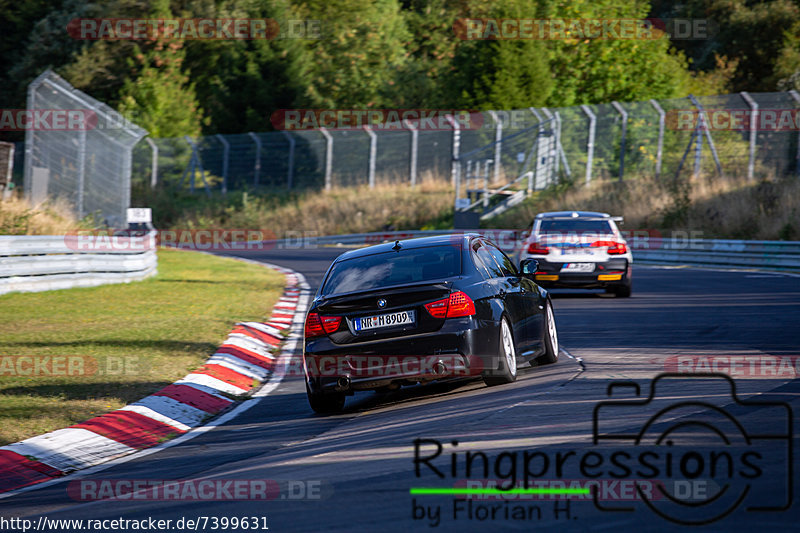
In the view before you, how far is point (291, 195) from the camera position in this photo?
53.6m

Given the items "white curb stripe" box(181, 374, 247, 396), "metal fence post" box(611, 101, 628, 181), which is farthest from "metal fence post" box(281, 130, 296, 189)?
"white curb stripe" box(181, 374, 247, 396)

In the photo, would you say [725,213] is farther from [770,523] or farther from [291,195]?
[770,523]

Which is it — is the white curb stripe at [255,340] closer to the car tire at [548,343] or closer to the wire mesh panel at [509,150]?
the car tire at [548,343]

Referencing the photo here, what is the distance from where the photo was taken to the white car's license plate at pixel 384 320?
897cm

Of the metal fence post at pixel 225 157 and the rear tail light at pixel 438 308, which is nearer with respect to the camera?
the rear tail light at pixel 438 308

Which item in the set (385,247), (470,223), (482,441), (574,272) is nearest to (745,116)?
(470,223)

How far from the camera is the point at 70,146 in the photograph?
23719 millimetres

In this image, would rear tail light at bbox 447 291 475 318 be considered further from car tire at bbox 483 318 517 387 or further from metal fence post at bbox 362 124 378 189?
metal fence post at bbox 362 124 378 189

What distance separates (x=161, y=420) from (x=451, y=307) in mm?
2762

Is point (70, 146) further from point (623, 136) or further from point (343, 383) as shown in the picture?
point (623, 136)

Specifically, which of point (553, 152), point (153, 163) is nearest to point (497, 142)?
point (553, 152)

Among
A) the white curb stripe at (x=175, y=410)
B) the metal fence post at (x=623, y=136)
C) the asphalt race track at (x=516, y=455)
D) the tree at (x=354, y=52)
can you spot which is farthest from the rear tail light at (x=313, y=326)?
the tree at (x=354, y=52)

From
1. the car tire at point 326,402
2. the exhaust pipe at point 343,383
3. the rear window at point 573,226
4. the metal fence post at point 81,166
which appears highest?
the metal fence post at point 81,166

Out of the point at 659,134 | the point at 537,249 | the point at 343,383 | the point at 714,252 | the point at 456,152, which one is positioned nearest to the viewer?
the point at 343,383
